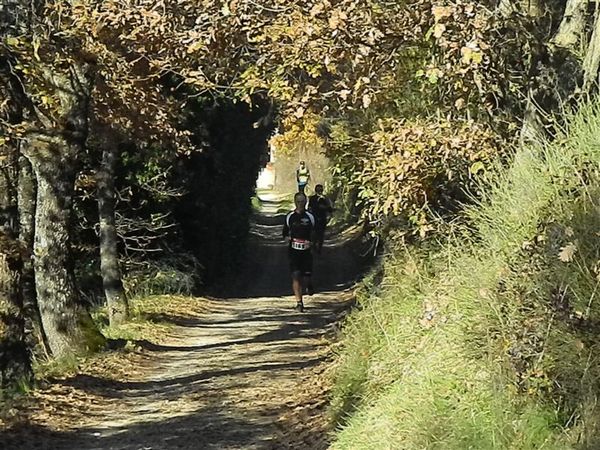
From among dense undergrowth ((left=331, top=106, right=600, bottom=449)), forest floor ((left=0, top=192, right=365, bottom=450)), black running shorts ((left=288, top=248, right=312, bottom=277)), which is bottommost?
forest floor ((left=0, top=192, right=365, bottom=450))

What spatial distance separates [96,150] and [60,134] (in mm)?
6260

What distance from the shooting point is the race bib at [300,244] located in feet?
64.8

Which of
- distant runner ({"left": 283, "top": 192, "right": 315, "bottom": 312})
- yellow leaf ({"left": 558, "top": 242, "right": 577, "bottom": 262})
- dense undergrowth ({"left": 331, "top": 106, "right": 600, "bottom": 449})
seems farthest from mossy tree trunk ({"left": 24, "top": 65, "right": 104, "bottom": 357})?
yellow leaf ({"left": 558, "top": 242, "right": 577, "bottom": 262})

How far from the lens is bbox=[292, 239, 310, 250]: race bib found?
19.8 meters

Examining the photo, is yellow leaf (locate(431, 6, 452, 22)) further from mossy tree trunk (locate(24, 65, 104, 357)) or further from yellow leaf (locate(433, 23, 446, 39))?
mossy tree trunk (locate(24, 65, 104, 357))

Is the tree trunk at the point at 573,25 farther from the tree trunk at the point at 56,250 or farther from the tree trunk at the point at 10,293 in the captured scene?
the tree trunk at the point at 56,250

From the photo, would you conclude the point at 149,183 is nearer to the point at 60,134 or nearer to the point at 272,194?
the point at 60,134

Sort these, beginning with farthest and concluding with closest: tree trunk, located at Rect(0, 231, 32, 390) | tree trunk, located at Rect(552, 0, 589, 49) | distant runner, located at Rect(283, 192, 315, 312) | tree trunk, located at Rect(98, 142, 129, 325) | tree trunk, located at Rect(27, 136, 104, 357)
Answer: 1. distant runner, located at Rect(283, 192, 315, 312)
2. tree trunk, located at Rect(98, 142, 129, 325)
3. tree trunk, located at Rect(27, 136, 104, 357)
4. tree trunk, located at Rect(0, 231, 32, 390)
5. tree trunk, located at Rect(552, 0, 589, 49)

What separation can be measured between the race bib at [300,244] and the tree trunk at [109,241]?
312 centimetres

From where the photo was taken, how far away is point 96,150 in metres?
20.1

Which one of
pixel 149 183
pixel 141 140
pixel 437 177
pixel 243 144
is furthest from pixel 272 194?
pixel 437 177

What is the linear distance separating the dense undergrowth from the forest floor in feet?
7.00

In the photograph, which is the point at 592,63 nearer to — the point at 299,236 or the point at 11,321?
the point at 11,321

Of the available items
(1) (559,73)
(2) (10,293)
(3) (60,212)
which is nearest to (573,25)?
(1) (559,73)
